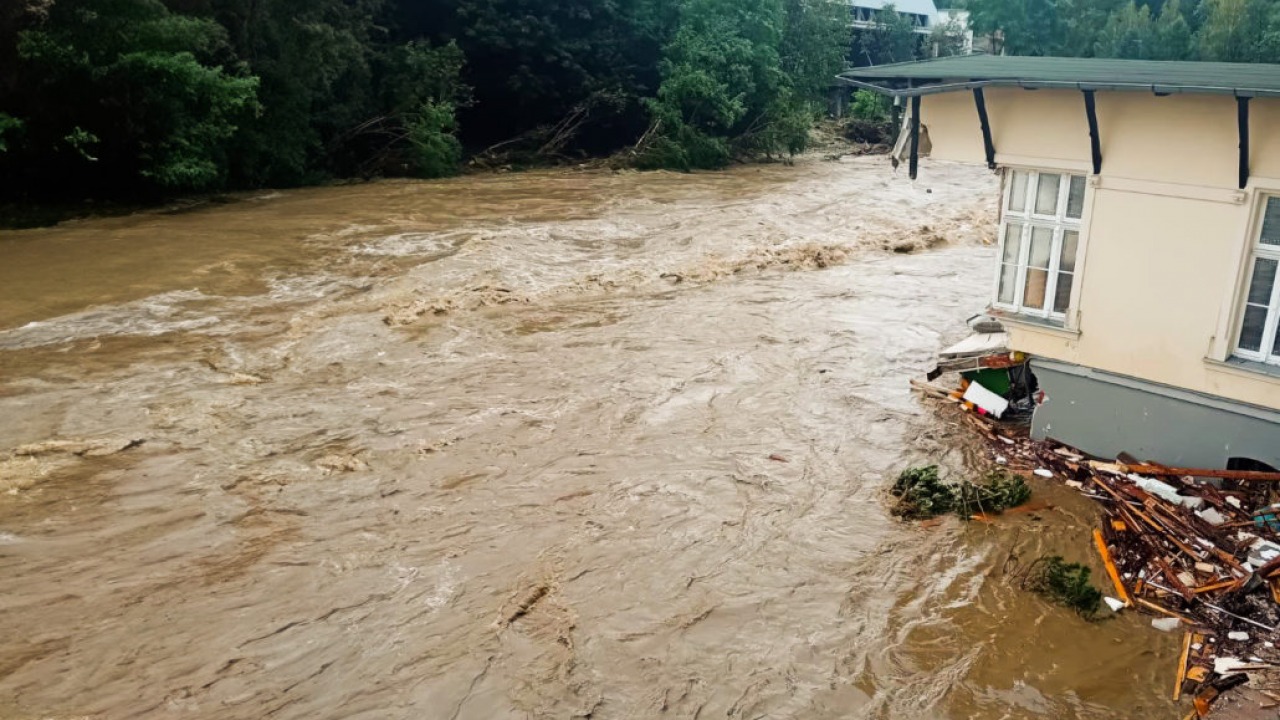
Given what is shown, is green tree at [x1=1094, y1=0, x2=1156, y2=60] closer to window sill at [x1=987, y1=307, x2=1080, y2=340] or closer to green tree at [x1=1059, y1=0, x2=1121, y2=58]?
green tree at [x1=1059, y1=0, x2=1121, y2=58]

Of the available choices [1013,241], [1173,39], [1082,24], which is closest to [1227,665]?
[1013,241]

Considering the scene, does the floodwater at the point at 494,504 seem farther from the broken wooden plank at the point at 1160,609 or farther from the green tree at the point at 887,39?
the green tree at the point at 887,39

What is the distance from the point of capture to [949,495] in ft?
30.5

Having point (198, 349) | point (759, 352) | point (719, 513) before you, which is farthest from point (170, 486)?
point (759, 352)

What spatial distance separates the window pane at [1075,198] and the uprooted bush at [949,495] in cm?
277

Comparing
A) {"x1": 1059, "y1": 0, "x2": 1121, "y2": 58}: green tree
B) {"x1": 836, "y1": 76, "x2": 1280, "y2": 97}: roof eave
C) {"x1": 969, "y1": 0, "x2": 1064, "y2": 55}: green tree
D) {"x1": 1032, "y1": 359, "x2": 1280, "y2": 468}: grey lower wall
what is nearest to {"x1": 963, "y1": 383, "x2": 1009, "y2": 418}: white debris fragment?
{"x1": 1032, "y1": 359, "x2": 1280, "y2": 468}: grey lower wall

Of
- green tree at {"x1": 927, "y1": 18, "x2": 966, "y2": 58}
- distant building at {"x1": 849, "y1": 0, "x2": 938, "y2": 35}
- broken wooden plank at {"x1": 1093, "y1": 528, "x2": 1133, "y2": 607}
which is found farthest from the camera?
green tree at {"x1": 927, "y1": 18, "x2": 966, "y2": 58}

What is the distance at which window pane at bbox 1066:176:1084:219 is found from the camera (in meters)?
9.70

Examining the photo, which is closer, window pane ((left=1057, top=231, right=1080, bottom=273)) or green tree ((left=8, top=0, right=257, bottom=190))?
window pane ((left=1057, top=231, right=1080, bottom=273))

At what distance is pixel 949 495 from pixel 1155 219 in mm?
3290

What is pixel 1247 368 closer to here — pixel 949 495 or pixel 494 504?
pixel 949 495

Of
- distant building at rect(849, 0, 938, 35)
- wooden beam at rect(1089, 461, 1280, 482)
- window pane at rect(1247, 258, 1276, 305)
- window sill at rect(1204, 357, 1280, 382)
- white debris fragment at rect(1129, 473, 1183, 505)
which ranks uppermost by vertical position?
distant building at rect(849, 0, 938, 35)

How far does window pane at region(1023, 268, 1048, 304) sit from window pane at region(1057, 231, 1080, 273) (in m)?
0.20

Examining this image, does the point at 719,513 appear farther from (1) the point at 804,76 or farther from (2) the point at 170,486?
(1) the point at 804,76
